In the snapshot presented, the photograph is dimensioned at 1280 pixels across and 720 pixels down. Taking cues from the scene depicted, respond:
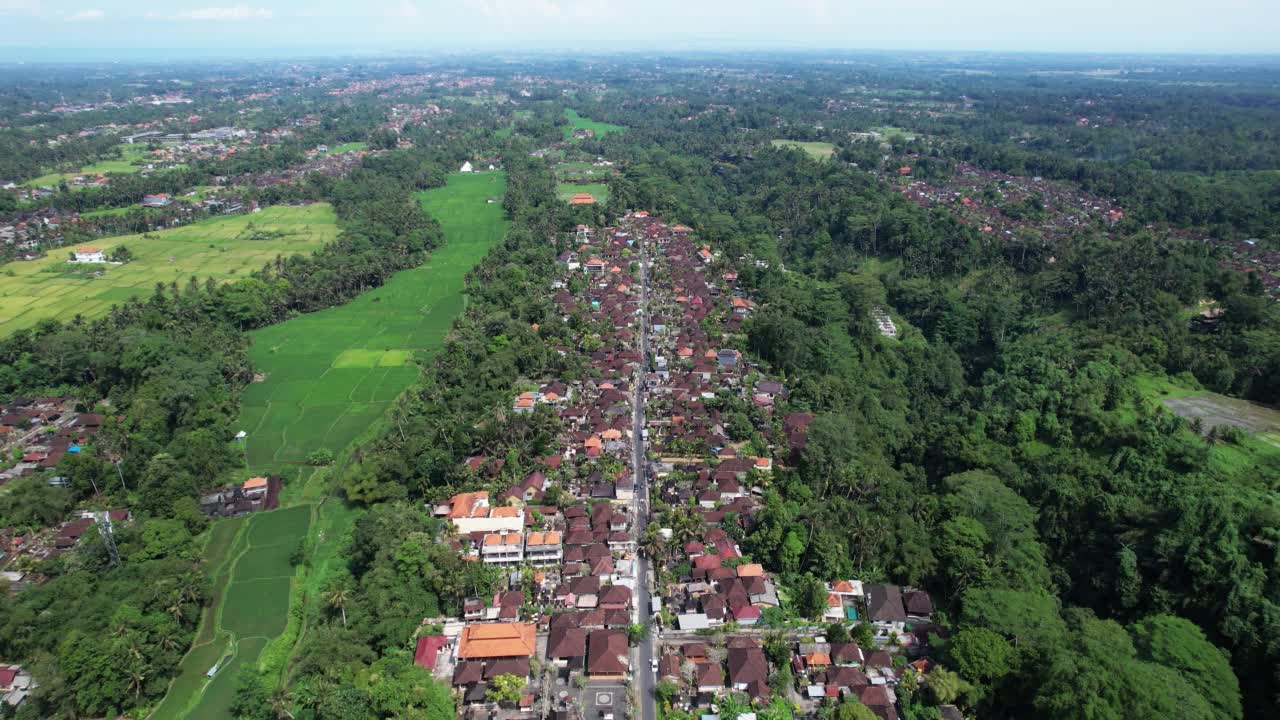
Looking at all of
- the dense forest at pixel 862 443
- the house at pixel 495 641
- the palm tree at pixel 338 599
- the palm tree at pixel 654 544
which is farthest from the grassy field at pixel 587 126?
the house at pixel 495 641

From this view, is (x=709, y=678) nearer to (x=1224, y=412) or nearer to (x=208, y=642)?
(x=208, y=642)

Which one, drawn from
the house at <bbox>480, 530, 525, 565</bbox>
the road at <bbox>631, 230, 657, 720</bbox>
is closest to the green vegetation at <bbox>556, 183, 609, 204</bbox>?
the road at <bbox>631, 230, 657, 720</bbox>

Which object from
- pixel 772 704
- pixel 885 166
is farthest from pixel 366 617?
pixel 885 166

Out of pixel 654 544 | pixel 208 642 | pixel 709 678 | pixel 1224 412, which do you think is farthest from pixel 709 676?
pixel 1224 412

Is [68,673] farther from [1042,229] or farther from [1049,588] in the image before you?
[1042,229]

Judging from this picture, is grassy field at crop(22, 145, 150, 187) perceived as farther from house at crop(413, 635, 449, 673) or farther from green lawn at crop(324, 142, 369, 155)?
house at crop(413, 635, 449, 673)

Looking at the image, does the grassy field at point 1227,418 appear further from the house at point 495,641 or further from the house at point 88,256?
the house at point 88,256
